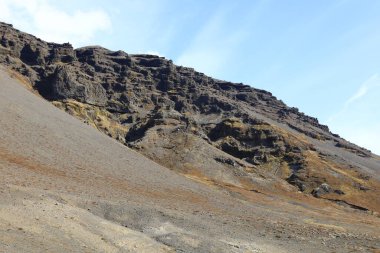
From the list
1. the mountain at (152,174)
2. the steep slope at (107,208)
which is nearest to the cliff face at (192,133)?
the mountain at (152,174)

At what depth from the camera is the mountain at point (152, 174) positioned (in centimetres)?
3881

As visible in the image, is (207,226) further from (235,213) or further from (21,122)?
(21,122)

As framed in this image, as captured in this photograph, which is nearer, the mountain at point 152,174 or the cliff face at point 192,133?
the mountain at point 152,174

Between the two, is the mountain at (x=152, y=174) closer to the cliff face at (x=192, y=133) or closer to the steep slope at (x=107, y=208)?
the steep slope at (x=107, y=208)

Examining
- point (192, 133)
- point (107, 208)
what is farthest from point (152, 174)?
point (192, 133)

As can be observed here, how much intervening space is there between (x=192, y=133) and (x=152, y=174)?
177 ft

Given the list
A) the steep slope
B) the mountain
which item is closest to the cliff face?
the mountain

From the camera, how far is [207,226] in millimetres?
44656

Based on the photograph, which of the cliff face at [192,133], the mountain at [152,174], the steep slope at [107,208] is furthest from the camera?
the cliff face at [192,133]

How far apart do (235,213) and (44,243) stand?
3396 cm

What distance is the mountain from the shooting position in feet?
127

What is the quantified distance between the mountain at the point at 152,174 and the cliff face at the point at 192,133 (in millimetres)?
510

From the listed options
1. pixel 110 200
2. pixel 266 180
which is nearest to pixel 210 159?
pixel 266 180

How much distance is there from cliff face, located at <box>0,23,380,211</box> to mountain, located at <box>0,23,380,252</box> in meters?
0.51
